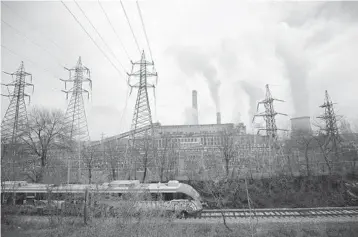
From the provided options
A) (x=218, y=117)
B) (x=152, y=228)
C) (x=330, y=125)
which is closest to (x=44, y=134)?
(x=152, y=228)

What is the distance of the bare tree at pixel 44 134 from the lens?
1009 inches

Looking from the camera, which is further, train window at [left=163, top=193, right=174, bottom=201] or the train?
train window at [left=163, top=193, right=174, bottom=201]

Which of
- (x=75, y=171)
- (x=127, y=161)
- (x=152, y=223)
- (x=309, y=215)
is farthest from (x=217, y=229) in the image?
(x=75, y=171)

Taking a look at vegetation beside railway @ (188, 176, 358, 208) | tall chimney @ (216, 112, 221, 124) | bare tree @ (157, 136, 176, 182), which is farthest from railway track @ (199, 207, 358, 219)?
tall chimney @ (216, 112, 221, 124)

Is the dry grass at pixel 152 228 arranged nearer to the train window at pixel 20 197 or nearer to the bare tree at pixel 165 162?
the train window at pixel 20 197

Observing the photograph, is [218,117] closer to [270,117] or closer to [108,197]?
[270,117]

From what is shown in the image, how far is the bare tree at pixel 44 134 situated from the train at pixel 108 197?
420 inches

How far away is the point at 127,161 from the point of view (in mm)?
28219

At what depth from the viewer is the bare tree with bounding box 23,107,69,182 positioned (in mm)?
25641

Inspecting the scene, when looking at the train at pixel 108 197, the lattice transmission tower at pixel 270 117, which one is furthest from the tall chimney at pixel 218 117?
the train at pixel 108 197

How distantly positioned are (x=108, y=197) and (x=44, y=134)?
1735 cm

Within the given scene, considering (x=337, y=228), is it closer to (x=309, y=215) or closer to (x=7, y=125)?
(x=309, y=215)

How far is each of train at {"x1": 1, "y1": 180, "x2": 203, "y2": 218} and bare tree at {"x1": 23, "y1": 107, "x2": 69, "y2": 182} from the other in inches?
420

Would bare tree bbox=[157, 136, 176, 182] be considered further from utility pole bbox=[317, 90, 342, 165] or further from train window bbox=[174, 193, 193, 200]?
utility pole bbox=[317, 90, 342, 165]
